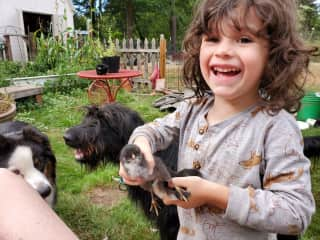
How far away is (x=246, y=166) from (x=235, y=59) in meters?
0.35

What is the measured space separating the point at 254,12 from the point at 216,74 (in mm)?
230

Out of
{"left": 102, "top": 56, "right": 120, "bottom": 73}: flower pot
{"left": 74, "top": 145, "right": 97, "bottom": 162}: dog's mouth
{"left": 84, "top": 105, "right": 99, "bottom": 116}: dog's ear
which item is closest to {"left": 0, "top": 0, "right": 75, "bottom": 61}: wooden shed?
{"left": 102, "top": 56, "right": 120, "bottom": 73}: flower pot

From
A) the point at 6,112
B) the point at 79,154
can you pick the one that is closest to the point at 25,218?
the point at 79,154

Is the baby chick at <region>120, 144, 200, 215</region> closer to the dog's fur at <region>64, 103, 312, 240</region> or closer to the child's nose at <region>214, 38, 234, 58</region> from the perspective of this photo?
the child's nose at <region>214, 38, 234, 58</region>

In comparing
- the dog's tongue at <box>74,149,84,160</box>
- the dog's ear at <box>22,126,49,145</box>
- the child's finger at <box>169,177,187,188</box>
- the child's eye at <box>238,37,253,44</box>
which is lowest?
the dog's tongue at <box>74,149,84,160</box>

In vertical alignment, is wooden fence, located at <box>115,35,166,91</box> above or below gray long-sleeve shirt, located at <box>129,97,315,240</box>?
below

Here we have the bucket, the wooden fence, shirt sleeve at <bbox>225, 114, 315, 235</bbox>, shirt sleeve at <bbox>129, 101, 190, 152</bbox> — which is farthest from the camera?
the wooden fence

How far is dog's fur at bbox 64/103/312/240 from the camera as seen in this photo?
2.21 m

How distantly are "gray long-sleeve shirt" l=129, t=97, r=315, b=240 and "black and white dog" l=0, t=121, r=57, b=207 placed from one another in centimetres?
113

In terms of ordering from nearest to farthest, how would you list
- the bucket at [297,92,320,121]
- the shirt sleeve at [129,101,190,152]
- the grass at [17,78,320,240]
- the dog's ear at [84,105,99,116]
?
the shirt sleeve at [129,101,190,152] < the dog's ear at [84,105,99,116] < the grass at [17,78,320,240] < the bucket at [297,92,320,121]

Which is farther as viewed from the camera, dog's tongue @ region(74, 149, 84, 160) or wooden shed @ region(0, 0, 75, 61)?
wooden shed @ region(0, 0, 75, 61)

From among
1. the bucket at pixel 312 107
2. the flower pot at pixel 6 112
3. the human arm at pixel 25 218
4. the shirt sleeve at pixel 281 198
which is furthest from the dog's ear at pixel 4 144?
the bucket at pixel 312 107

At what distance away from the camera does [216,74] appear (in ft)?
3.53

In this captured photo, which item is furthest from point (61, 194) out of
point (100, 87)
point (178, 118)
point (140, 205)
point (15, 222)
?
point (100, 87)
